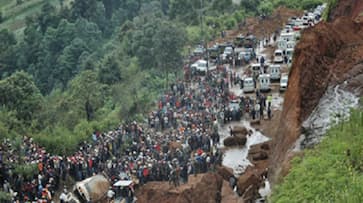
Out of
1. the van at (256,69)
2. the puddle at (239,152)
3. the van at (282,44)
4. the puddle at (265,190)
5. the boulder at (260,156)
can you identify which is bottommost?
the puddle at (239,152)

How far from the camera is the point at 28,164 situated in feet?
96.3

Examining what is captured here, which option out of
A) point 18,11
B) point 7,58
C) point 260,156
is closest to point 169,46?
point 260,156

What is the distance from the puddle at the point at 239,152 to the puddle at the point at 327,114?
7696 millimetres

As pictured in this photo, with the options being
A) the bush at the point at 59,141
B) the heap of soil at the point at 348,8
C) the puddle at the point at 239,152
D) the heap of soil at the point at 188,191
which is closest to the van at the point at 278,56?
the heap of soil at the point at 348,8

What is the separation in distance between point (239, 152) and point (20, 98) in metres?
17.1

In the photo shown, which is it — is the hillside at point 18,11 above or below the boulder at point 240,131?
above

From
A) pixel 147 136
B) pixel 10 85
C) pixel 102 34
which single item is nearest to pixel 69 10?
pixel 102 34

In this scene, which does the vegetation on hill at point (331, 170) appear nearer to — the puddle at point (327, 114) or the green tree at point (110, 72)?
the puddle at point (327, 114)

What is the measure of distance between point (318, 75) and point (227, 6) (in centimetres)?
5597

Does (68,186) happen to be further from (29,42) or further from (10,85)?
(29,42)

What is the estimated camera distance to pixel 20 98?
42000 mm

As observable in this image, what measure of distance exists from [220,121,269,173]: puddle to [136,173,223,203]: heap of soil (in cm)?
390

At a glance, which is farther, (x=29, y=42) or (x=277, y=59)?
(x=29, y=42)

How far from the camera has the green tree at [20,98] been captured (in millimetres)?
41531
